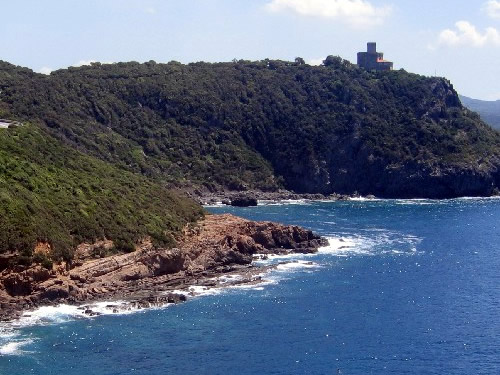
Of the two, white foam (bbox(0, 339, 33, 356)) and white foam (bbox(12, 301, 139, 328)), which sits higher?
white foam (bbox(12, 301, 139, 328))

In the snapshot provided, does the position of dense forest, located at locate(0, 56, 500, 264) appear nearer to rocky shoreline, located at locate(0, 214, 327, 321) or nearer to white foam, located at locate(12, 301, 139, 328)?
rocky shoreline, located at locate(0, 214, 327, 321)

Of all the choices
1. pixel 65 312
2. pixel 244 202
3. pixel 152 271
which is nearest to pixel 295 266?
pixel 152 271

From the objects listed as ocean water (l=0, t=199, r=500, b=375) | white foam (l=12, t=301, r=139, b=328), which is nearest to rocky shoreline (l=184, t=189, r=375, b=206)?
ocean water (l=0, t=199, r=500, b=375)

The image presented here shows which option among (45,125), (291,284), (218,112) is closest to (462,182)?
(218,112)

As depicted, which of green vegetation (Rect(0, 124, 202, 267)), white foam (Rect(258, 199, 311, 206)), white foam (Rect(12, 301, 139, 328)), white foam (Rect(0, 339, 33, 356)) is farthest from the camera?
white foam (Rect(258, 199, 311, 206))

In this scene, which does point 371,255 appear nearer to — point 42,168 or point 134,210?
point 134,210

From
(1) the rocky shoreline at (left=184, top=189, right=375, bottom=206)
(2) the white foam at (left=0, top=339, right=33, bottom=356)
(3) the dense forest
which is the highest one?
(3) the dense forest
